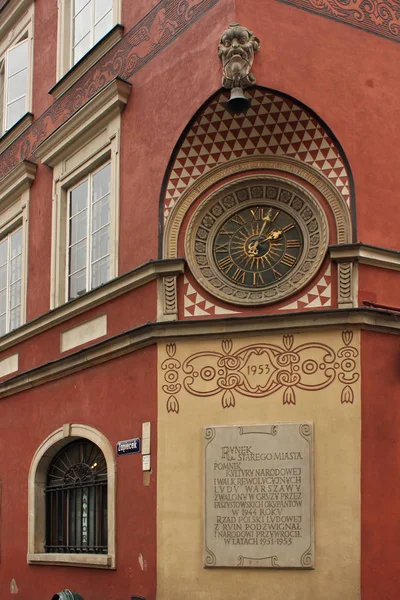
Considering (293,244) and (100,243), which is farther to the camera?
(100,243)

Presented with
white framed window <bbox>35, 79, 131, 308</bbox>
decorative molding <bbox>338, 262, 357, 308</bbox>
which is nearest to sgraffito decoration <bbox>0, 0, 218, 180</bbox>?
white framed window <bbox>35, 79, 131, 308</bbox>

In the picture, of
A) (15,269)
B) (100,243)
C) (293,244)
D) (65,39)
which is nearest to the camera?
(293,244)

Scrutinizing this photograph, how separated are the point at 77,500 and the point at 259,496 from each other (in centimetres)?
366

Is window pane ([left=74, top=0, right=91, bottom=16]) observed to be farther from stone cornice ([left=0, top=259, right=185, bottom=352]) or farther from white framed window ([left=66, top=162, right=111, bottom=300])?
stone cornice ([left=0, top=259, right=185, bottom=352])

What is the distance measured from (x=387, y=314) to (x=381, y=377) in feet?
2.61

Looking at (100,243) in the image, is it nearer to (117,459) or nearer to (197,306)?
(197,306)

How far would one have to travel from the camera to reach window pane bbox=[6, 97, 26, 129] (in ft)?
58.3

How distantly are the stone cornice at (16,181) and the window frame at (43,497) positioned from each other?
15.8 ft

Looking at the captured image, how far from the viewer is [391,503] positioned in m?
11.2

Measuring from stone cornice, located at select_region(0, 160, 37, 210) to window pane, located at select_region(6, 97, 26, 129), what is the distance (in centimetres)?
137

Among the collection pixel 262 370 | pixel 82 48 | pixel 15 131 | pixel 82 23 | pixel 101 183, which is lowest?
pixel 262 370

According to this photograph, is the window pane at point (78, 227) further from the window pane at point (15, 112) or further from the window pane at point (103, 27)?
the window pane at point (15, 112)

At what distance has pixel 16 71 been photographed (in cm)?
1816

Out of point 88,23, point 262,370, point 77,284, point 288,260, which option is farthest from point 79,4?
point 262,370
